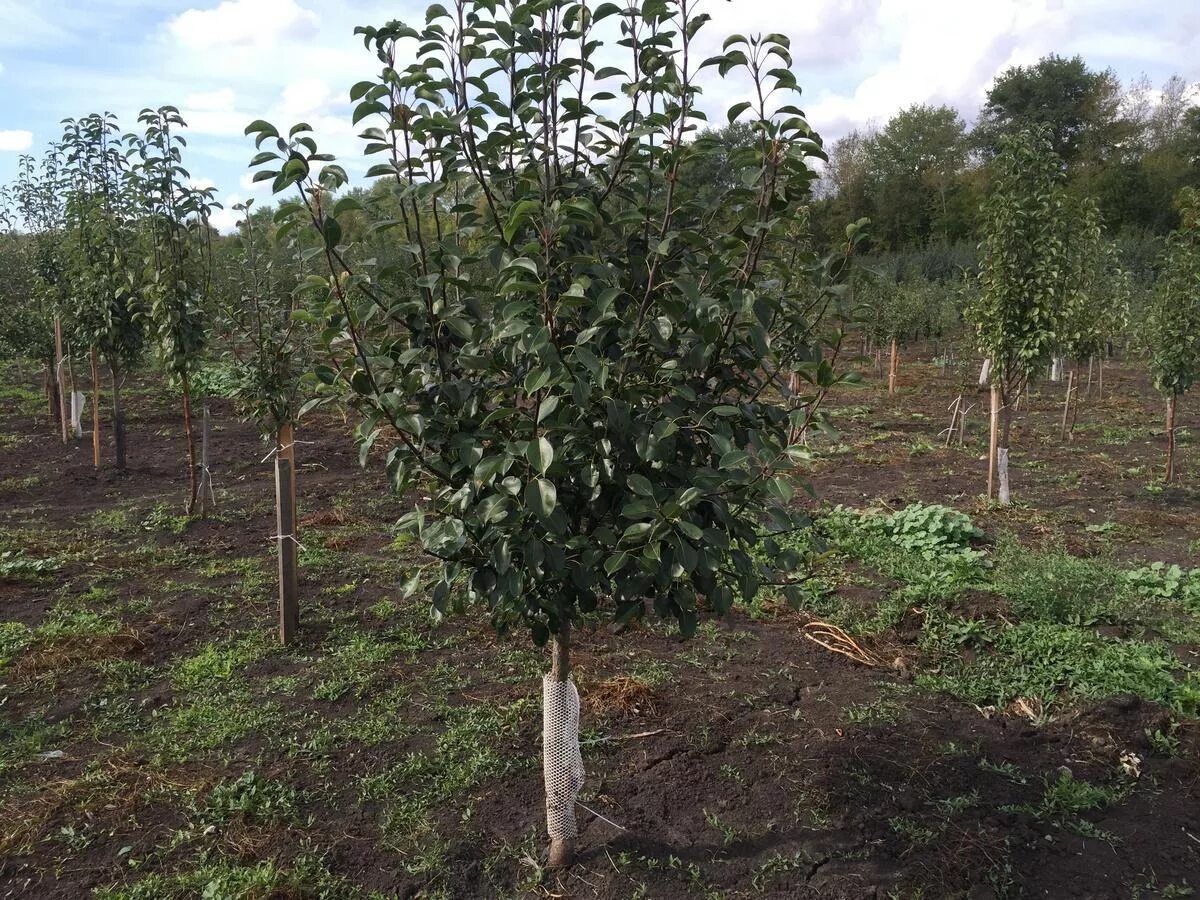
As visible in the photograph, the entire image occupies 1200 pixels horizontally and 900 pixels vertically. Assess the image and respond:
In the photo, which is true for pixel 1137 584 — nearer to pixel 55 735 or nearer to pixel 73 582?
pixel 55 735

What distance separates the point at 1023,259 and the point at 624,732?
7.29 metres

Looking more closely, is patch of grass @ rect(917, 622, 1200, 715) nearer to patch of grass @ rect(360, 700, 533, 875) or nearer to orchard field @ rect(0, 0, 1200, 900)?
orchard field @ rect(0, 0, 1200, 900)

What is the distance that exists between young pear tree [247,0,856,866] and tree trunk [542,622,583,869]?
428 millimetres

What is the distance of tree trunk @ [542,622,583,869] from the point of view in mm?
3275

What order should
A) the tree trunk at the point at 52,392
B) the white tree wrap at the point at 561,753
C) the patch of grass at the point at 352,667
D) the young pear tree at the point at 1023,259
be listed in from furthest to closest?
the tree trunk at the point at 52,392 < the young pear tree at the point at 1023,259 < the patch of grass at the point at 352,667 < the white tree wrap at the point at 561,753

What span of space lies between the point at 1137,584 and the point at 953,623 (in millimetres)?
1988

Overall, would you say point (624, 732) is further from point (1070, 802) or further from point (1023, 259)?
point (1023, 259)

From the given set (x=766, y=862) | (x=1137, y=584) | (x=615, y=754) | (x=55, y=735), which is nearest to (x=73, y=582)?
(x=55, y=735)

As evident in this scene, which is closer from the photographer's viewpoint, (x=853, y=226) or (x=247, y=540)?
(x=853, y=226)

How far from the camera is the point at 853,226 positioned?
2.57 meters

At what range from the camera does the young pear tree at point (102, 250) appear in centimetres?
892

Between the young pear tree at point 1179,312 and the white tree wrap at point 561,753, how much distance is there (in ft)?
31.1

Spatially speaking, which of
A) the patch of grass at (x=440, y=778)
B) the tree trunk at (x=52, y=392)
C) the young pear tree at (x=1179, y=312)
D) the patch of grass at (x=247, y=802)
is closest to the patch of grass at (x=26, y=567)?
the patch of grass at (x=247, y=802)

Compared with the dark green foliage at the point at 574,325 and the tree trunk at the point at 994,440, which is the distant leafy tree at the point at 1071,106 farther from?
the dark green foliage at the point at 574,325
